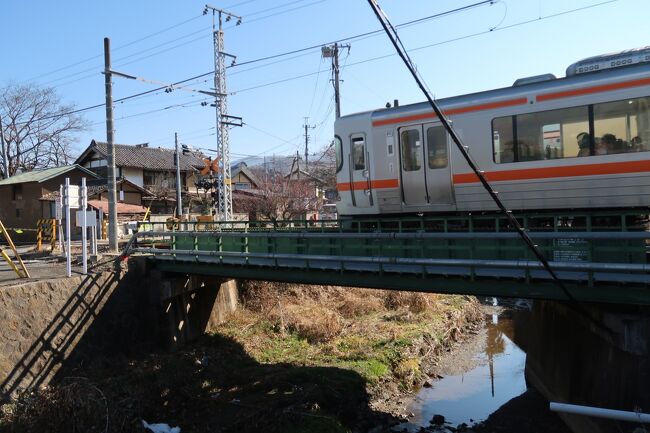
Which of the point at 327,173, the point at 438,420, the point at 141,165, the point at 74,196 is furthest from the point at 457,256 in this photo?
the point at 327,173

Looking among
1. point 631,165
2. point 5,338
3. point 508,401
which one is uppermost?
point 631,165

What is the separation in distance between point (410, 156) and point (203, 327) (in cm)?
845

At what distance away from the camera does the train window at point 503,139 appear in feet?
31.8

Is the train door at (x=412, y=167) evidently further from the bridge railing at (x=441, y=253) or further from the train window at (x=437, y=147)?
the bridge railing at (x=441, y=253)

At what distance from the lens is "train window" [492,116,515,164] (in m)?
9.70

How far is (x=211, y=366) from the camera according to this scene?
1249cm

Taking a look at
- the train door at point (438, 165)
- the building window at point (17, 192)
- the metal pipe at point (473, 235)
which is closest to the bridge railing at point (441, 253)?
the metal pipe at point (473, 235)

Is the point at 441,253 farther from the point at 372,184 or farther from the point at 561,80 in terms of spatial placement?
the point at 561,80

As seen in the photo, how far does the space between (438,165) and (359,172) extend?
194 cm

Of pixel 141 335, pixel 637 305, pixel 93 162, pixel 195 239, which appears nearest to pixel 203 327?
pixel 141 335

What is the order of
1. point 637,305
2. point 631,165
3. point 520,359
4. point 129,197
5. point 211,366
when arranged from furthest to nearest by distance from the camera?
point 129,197, point 520,359, point 211,366, point 631,165, point 637,305

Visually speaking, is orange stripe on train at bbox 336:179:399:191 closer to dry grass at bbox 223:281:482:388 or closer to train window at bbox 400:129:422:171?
train window at bbox 400:129:422:171

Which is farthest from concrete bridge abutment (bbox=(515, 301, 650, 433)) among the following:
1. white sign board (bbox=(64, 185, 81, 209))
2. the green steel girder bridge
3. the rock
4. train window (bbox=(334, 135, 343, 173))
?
white sign board (bbox=(64, 185, 81, 209))

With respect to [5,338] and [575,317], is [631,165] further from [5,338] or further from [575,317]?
[5,338]
